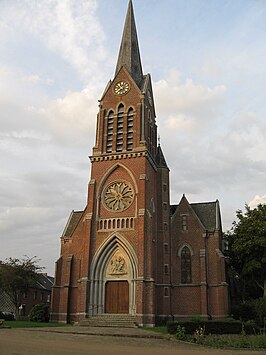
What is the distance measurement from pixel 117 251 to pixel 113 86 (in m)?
20.3

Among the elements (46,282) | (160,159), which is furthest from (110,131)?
(46,282)

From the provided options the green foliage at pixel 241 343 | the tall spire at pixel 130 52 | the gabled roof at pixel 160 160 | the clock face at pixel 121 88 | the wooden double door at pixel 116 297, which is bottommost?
the green foliage at pixel 241 343

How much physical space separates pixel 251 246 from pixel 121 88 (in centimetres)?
2385

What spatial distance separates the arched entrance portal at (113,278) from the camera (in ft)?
130

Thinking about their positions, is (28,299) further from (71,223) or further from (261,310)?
(261,310)

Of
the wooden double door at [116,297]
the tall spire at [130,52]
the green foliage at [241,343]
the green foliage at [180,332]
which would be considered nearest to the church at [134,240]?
the wooden double door at [116,297]

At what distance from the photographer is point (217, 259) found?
42.5m

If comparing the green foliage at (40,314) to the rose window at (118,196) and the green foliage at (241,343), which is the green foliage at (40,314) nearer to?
the rose window at (118,196)

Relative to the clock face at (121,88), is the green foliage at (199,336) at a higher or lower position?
lower

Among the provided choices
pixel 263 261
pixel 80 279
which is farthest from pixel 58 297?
pixel 263 261

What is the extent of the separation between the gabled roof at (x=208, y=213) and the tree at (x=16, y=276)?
19.0m

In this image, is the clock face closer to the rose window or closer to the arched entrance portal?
the rose window

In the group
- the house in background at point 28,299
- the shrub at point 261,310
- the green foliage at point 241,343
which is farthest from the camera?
the house in background at point 28,299

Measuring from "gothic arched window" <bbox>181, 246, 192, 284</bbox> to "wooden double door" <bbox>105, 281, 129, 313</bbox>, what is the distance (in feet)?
22.8
